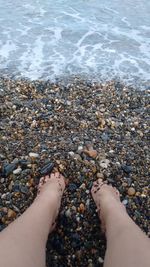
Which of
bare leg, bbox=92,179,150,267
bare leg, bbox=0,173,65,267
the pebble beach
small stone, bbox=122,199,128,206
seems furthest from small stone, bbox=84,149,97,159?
small stone, bbox=122,199,128,206

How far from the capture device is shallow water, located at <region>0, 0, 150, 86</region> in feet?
21.4

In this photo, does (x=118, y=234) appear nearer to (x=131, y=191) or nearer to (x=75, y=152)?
(x=131, y=191)

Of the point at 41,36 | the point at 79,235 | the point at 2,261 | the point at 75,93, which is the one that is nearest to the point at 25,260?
the point at 2,261

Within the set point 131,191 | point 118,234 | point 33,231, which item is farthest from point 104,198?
point 33,231

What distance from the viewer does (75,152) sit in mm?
4070

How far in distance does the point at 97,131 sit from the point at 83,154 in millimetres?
639

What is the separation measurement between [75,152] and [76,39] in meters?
4.42

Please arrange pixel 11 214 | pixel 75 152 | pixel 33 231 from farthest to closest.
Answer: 1. pixel 75 152
2. pixel 11 214
3. pixel 33 231

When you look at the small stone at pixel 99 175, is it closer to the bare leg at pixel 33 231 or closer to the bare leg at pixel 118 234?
the bare leg at pixel 118 234

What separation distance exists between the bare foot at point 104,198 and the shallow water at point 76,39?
2921mm

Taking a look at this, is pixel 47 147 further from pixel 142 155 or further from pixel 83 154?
pixel 142 155

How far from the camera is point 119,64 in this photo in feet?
22.4

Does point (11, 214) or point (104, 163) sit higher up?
point (104, 163)

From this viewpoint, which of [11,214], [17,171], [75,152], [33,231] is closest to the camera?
[33,231]
